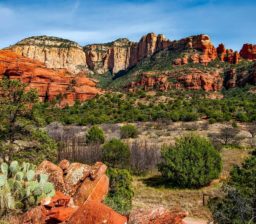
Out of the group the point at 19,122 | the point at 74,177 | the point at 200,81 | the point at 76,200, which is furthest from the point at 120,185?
the point at 200,81

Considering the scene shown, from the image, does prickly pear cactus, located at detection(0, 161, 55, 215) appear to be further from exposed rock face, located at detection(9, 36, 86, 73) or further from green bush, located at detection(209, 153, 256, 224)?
exposed rock face, located at detection(9, 36, 86, 73)

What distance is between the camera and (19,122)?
1870 cm

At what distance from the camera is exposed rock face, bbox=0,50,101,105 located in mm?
85125

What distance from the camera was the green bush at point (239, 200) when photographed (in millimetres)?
11000

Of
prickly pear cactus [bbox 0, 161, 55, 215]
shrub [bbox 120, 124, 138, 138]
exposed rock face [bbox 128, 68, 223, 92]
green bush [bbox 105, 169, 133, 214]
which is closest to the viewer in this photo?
prickly pear cactus [bbox 0, 161, 55, 215]

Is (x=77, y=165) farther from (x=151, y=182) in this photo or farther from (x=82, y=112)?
(x=82, y=112)

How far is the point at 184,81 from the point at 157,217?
99729 mm

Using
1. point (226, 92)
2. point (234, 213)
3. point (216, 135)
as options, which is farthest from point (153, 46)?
point (234, 213)

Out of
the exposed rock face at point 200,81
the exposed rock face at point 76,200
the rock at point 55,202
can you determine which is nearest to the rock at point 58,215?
the exposed rock face at point 76,200

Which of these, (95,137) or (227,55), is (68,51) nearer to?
(227,55)

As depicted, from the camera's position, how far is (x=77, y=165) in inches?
554

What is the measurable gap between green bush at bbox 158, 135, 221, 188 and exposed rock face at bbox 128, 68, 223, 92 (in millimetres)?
78103

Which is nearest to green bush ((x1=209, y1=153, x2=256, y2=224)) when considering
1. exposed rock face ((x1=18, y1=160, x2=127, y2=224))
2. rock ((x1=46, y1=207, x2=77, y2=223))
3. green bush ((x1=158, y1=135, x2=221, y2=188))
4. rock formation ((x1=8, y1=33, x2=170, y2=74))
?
exposed rock face ((x1=18, y1=160, x2=127, y2=224))

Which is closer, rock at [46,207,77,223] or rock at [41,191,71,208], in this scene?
rock at [46,207,77,223]
